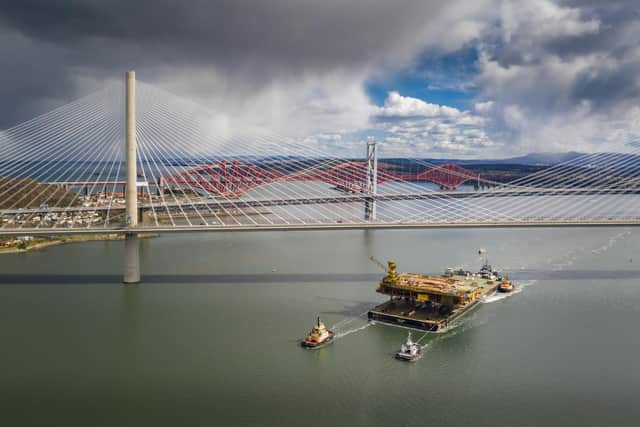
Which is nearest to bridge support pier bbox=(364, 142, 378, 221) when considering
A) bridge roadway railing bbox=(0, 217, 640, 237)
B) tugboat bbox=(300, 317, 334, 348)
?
bridge roadway railing bbox=(0, 217, 640, 237)

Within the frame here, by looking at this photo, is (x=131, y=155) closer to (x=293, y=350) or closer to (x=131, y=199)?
(x=131, y=199)

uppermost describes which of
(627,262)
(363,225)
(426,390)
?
(363,225)

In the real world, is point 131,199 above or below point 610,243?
above

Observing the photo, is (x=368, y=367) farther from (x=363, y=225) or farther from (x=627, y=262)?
(x=627, y=262)

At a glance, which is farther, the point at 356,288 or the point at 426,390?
the point at 356,288

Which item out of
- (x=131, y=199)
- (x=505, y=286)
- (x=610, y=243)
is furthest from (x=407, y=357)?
(x=610, y=243)

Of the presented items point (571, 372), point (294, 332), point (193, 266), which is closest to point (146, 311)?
Result: point (294, 332)

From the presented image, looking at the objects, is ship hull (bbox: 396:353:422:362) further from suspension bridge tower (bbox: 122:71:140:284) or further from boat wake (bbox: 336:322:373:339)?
suspension bridge tower (bbox: 122:71:140:284)
